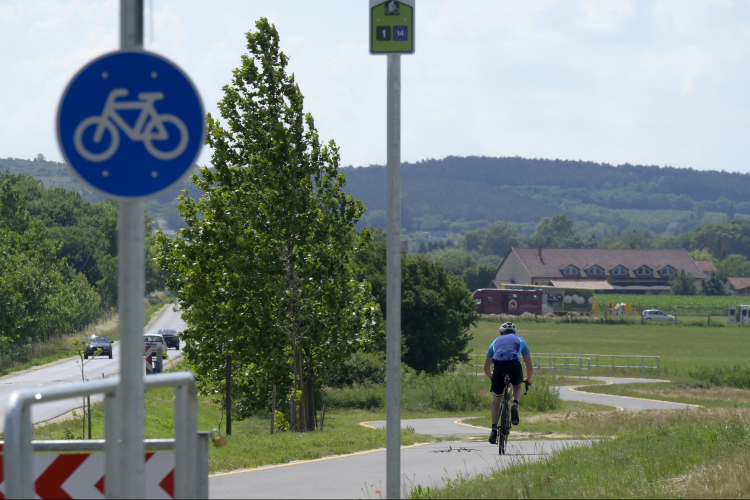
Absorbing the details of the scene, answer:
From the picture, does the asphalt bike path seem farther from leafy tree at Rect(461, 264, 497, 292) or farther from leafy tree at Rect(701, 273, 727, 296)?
leafy tree at Rect(461, 264, 497, 292)

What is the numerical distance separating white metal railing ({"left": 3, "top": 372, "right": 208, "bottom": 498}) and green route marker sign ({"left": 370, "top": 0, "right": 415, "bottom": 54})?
289 centimetres

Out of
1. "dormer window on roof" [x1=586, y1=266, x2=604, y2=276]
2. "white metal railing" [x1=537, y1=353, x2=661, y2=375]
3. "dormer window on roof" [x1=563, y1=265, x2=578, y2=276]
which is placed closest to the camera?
"white metal railing" [x1=537, y1=353, x2=661, y2=375]

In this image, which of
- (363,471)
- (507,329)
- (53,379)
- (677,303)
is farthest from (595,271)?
(363,471)

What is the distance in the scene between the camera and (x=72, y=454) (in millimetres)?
4656

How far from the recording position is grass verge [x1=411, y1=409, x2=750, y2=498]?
7.13 m

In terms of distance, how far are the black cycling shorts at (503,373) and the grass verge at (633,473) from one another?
118 centimetres

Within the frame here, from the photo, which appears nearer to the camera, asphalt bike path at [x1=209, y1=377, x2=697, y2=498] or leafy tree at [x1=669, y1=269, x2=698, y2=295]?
asphalt bike path at [x1=209, y1=377, x2=697, y2=498]

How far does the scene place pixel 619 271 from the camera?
15262cm

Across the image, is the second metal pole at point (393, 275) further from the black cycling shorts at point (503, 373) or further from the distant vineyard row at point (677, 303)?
the distant vineyard row at point (677, 303)

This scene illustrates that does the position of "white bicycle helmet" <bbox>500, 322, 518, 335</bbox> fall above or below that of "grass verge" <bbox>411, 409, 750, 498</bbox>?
above

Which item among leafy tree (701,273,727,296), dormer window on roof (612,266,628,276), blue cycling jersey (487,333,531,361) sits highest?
blue cycling jersey (487,333,531,361)

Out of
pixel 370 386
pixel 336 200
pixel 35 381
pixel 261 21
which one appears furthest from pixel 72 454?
pixel 35 381

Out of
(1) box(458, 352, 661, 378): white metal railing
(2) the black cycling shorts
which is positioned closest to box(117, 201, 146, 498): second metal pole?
(2) the black cycling shorts

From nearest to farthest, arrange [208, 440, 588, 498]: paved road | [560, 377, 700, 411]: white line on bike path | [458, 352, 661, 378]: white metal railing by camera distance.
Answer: [208, 440, 588, 498]: paved road < [560, 377, 700, 411]: white line on bike path < [458, 352, 661, 378]: white metal railing
